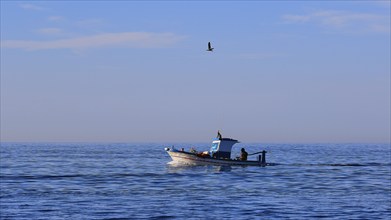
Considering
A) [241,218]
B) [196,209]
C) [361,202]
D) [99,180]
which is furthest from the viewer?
[99,180]

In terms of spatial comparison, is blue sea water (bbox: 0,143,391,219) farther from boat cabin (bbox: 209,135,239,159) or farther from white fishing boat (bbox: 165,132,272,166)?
boat cabin (bbox: 209,135,239,159)

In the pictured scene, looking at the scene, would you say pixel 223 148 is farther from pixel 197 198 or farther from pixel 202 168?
pixel 197 198

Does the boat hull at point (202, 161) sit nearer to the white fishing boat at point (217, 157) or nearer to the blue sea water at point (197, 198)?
the white fishing boat at point (217, 157)

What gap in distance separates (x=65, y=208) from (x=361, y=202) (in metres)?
17.6

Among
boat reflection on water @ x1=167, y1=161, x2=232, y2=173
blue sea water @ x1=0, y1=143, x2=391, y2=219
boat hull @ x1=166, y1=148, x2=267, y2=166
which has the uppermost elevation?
boat hull @ x1=166, y1=148, x2=267, y2=166

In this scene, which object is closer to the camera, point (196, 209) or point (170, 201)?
point (196, 209)

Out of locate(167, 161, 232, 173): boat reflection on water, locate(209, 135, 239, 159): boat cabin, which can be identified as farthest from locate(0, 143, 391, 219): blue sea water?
locate(209, 135, 239, 159): boat cabin

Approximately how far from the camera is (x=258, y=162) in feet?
271

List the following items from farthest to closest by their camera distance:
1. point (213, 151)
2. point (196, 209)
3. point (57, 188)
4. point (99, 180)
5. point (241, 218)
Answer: point (213, 151)
point (99, 180)
point (57, 188)
point (196, 209)
point (241, 218)

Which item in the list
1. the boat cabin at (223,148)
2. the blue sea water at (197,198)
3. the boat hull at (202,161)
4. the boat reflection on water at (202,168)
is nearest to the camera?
the blue sea water at (197,198)

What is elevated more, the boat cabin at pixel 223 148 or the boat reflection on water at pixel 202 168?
the boat cabin at pixel 223 148

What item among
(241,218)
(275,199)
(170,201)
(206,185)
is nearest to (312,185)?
(206,185)

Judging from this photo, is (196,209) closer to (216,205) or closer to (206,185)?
(216,205)

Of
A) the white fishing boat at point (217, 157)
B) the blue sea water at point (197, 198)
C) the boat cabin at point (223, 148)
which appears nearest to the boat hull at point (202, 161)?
the white fishing boat at point (217, 157)
